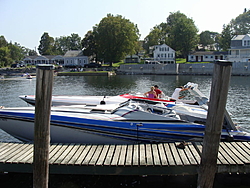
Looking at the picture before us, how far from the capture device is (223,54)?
86.5m

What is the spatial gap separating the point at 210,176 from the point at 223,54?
85.9 metres

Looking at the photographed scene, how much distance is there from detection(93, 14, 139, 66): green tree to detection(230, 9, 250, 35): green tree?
48.1 metres

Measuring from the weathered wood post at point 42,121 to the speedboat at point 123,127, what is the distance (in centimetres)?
376

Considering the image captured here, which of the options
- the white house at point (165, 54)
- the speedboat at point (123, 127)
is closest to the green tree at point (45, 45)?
the white house at point (165, 54)

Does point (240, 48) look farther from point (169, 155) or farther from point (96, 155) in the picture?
point (96, 155)

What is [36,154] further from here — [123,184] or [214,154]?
[214,154]

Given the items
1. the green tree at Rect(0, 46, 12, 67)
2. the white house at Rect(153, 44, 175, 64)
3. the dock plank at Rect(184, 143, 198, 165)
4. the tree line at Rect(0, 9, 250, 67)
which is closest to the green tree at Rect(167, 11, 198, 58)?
the tree line at Rect(0, 9, 250, 67)

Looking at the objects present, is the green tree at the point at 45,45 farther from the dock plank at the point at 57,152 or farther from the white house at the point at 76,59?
the dock plank at the point at 57,152

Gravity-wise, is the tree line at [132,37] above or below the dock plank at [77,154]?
above

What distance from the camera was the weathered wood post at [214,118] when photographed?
21.8ft

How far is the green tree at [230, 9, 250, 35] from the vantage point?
110 m

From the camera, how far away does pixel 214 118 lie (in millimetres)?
6879

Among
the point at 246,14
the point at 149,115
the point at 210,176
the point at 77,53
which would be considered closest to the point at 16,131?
the point at 149,115

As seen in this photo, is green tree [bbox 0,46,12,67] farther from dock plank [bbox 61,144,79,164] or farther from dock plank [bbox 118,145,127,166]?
dock plank [bbox 118,145,127,166]
